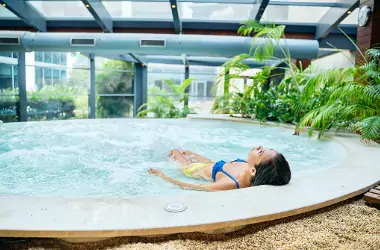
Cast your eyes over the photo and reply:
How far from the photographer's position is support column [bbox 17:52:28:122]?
9.80 m

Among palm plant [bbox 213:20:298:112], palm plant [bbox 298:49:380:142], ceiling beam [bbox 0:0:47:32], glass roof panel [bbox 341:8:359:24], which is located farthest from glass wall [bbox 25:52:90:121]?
glass roof panel [bbox 341:8:359:24]

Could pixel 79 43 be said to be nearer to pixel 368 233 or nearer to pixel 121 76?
pixel 121 76

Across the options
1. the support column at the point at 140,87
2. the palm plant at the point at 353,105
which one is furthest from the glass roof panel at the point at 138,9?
the palm plant at the point at 353,105

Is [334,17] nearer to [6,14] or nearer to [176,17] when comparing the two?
[176,17]

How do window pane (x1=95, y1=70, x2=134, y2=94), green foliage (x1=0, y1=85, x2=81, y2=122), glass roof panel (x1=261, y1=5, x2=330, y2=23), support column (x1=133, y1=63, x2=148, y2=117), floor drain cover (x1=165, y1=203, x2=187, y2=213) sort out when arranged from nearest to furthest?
1. floor drain cover (x1=165, y1=203, x2=187, y2=213)
2. glass roof panel (x1=261, y1=5, x2=330, y2=23)
3. green foliage (x1=0, y1=85, x2=81, y2=122)
4. window pane (x1=95, y1=70, x2=134, y2=94)
5. support column (x1=133, y1=63, x2=148, y2=117)

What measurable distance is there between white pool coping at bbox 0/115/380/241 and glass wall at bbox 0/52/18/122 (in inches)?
349

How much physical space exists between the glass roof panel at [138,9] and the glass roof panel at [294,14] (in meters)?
2.84

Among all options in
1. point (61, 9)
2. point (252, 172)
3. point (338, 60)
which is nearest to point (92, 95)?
point (61, 9)

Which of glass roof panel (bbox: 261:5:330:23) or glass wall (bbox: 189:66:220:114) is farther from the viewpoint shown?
glass wall (bbox: 189:66:220:114)

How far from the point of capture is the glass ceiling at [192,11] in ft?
30.3

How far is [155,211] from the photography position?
5.59ft

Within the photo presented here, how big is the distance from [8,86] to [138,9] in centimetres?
432

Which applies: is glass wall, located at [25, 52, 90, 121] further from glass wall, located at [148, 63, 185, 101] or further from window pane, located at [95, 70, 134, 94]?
glass wall, located at [148, 63, 185, 101]

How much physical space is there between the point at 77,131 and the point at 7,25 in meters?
5.95
